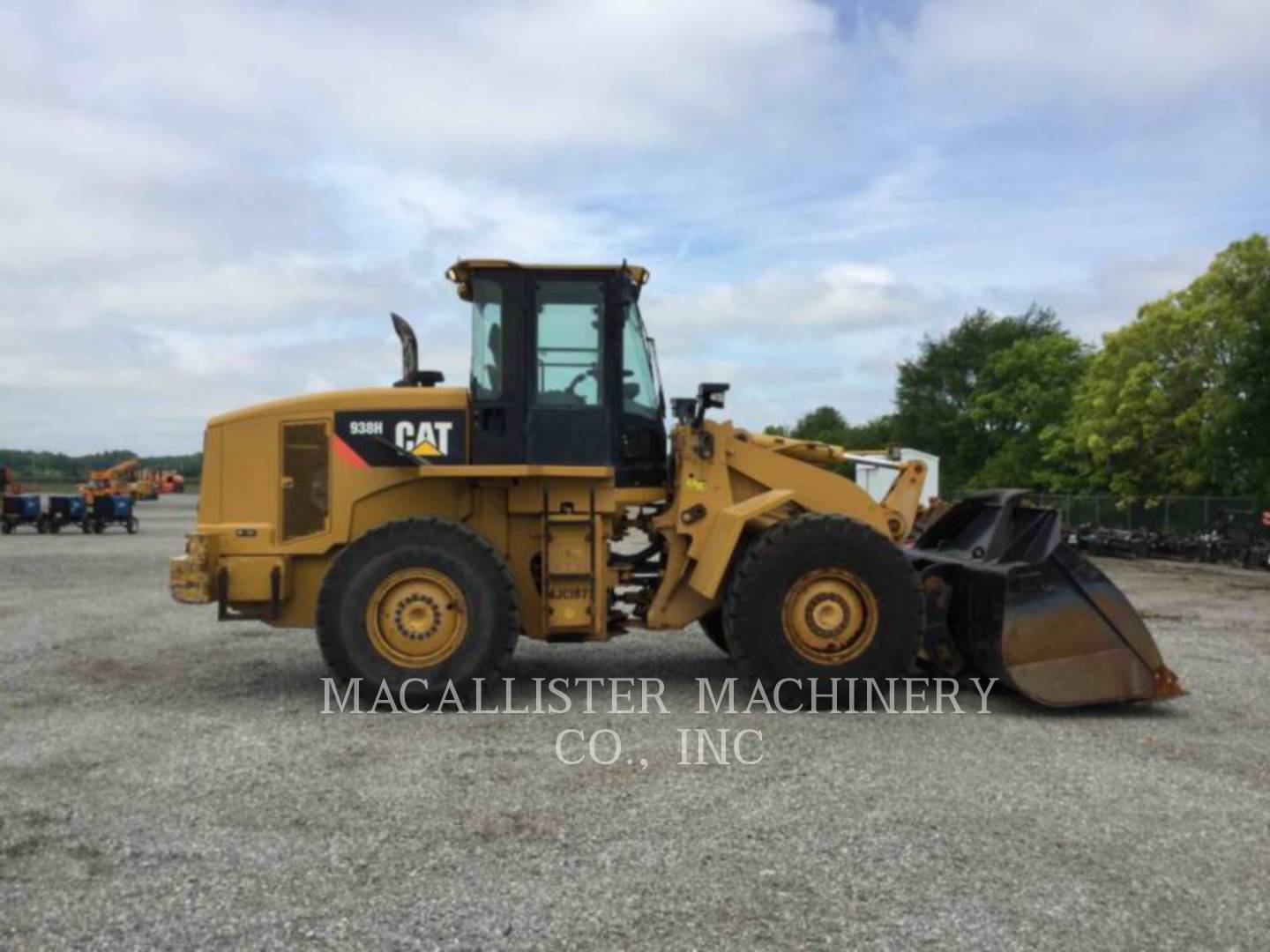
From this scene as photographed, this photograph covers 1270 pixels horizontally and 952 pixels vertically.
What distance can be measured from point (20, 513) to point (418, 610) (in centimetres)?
3153

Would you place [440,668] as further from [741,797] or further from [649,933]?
[649,933]

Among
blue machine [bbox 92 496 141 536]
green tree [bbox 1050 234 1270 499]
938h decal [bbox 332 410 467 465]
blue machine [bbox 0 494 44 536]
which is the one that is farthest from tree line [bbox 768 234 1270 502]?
blue machine [bbox 0 494 44 536]

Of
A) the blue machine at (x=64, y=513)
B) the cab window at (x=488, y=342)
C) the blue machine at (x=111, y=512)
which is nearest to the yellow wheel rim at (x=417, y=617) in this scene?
the cab window at (x=488, y=342)

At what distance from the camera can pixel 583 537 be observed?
823cm

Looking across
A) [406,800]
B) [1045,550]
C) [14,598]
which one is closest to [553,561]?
[406,800]

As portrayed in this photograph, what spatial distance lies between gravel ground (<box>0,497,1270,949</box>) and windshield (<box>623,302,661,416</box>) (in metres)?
2.22

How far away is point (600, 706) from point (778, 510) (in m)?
1.97

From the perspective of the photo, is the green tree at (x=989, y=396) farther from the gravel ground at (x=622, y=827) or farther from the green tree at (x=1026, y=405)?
the gravel ground at (x=622, y=827)

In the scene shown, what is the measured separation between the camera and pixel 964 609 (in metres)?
8.20

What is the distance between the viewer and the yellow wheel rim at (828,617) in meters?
7.82

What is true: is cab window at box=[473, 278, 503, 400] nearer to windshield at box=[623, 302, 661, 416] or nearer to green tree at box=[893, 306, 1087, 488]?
windshield at box=[623, 302, 661, 416]

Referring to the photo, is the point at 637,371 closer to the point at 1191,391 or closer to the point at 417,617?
the point at 417,617

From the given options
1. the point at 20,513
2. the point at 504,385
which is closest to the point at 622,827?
the point at 504,385

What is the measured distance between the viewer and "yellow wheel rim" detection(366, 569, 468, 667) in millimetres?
7734
